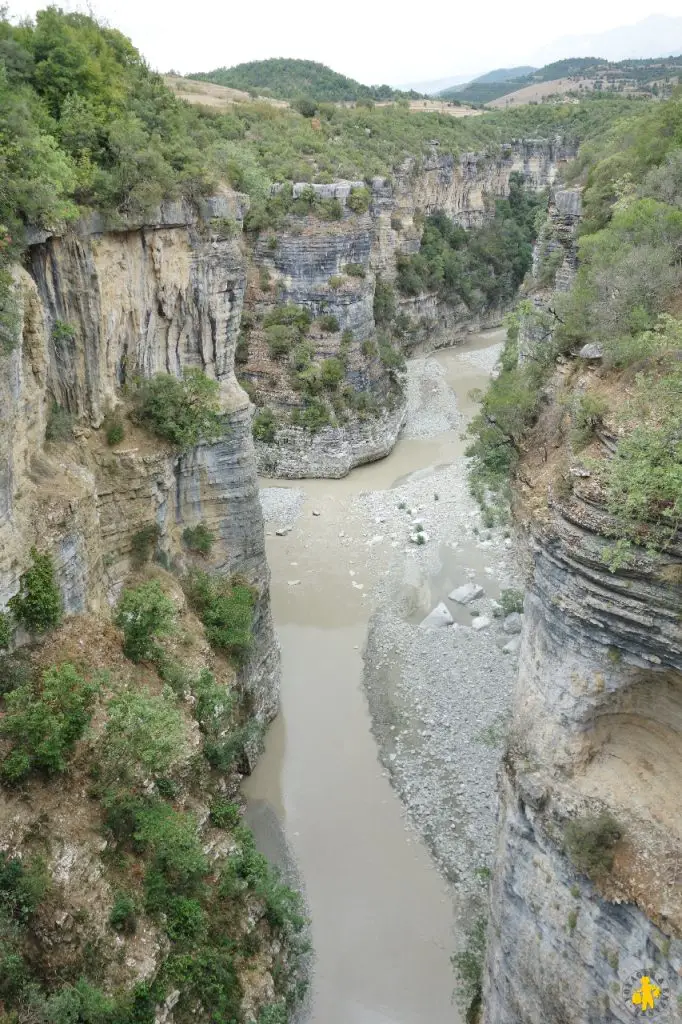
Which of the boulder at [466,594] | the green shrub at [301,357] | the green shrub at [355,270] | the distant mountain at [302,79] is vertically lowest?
the boulder at [466,594]

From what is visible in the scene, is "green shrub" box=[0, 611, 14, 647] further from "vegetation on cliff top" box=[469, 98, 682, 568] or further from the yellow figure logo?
the yellow figure logo

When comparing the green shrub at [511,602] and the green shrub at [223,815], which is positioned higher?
the green shrub at [223,815]

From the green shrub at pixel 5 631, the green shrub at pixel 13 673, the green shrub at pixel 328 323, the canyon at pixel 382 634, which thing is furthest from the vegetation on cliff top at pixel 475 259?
the green shrub at pixel 13 673

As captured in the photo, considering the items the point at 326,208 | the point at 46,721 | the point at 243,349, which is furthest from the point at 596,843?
the point at 326,208

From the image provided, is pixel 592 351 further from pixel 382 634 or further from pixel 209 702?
pixel 382 634

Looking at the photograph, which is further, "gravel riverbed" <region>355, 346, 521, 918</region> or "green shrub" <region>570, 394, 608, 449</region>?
"gravel riverbed" <region>355, 346, 521, 918</region>

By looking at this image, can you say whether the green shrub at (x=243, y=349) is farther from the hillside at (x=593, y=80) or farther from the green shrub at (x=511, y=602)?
the hillside at (x=593, y=80)

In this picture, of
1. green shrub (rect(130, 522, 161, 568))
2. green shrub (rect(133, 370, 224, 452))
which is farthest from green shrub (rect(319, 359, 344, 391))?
green shrub (rect(130, 522, 161, 568))
